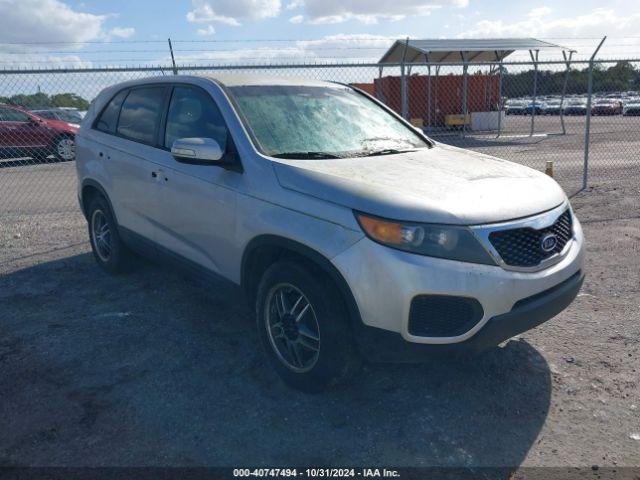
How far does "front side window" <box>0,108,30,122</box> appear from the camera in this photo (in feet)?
45.2

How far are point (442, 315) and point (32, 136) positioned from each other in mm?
14332

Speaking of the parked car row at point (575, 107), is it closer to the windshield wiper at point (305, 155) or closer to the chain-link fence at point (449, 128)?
the chain-link fence at point (449, 128)

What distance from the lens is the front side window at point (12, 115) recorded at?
13.8 metres

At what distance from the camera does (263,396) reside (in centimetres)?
340

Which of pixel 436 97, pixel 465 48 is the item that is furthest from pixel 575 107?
pixel 465 48

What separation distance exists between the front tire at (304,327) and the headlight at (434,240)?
0.45m

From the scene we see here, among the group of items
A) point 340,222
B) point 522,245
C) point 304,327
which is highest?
point 340,222

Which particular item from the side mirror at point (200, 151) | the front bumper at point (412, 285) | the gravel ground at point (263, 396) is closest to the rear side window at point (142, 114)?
the side mirror at point (200, 151)

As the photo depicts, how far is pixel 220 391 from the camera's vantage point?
11.3ft

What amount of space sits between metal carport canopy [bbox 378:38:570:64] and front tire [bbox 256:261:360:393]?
1670cm

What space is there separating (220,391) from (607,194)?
7.57 metres

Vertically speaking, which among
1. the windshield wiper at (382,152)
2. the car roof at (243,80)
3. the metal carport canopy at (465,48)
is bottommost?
the windshield wiper at (382,152)

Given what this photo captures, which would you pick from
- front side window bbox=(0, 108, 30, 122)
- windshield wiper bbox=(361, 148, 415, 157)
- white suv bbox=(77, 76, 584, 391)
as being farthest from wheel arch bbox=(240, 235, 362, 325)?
front side window bbox=(0, 108, 30, 122)

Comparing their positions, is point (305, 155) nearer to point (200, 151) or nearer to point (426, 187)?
point (200, 151)
